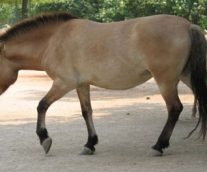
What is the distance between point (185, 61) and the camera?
22.4 ft

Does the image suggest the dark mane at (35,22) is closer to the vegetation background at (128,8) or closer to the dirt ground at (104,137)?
the dirt ground at (104,137)

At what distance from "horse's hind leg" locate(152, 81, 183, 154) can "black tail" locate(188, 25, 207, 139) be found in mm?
279

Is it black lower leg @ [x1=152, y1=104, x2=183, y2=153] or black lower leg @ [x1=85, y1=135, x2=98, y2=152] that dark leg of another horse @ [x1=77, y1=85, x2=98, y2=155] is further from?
black lower leg @ [x1=152, y1=104, x2=183, y2=153]

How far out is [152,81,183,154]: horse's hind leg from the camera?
6809mm

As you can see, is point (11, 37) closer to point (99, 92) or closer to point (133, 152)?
point (133, 152)

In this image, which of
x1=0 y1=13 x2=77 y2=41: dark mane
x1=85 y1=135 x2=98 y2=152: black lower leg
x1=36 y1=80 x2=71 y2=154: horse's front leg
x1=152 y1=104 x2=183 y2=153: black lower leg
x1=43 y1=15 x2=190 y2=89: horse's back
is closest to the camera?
x1=43 y1=15 x2=190 y2=89: horse's back

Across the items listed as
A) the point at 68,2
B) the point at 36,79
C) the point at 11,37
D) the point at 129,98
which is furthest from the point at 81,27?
the point at 68,2

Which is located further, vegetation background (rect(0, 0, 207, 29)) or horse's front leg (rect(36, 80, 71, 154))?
vegetation background (rect(0, 0, 207, 29))

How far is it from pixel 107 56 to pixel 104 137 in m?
1.97

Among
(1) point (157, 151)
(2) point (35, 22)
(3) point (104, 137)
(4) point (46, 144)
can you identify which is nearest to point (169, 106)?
(1) point (157, 151)

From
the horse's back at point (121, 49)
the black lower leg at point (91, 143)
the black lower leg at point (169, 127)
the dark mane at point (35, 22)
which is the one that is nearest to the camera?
the horse's back at point (121, 49)

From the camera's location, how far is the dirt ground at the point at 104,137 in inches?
257

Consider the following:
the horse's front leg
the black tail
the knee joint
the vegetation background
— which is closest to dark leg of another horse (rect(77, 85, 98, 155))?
the horse's front leg

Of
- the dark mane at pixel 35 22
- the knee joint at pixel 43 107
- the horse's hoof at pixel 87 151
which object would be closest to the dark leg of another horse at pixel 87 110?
the horse's hoof at pixel 87 151
